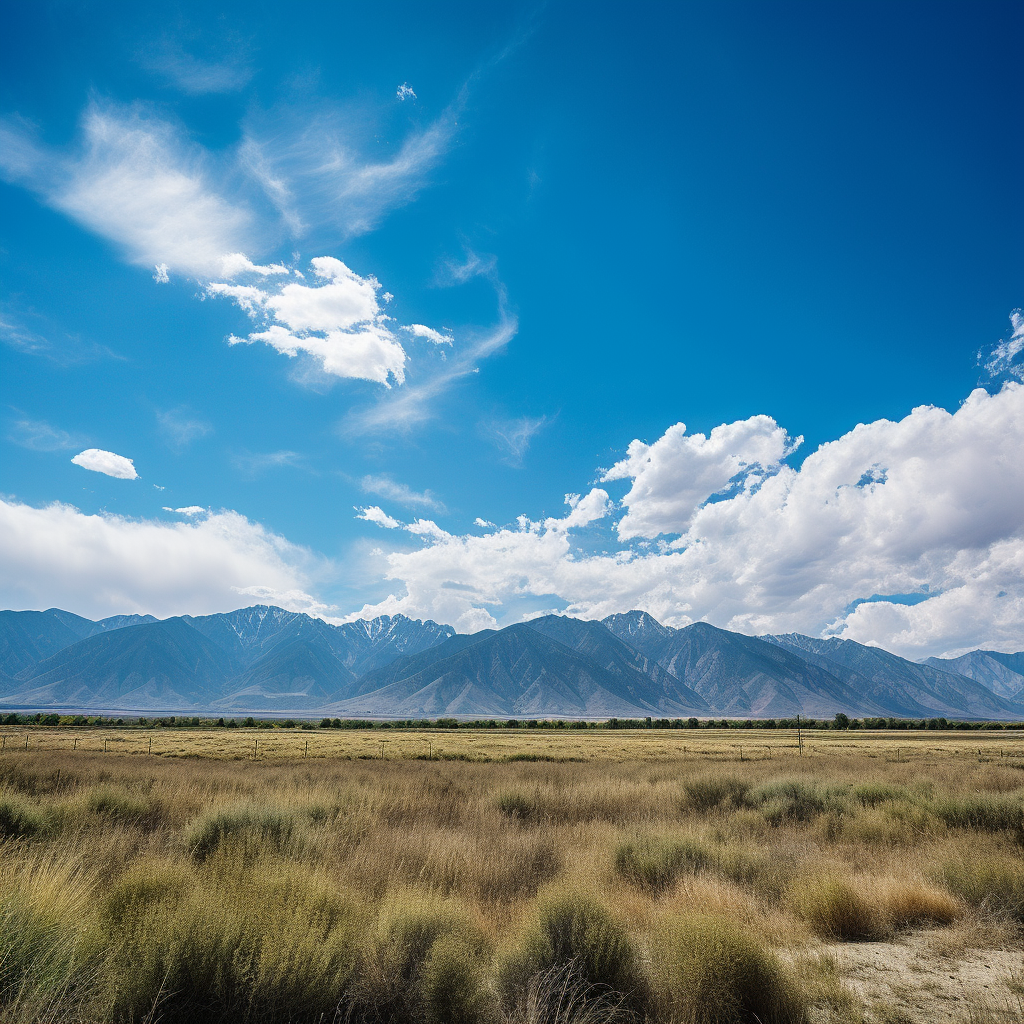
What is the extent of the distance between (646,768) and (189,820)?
69.6ft

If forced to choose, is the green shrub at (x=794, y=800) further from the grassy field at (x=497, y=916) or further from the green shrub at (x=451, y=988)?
the green shrub at (x=451, y=988)

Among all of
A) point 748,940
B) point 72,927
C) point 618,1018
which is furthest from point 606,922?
point 72,927

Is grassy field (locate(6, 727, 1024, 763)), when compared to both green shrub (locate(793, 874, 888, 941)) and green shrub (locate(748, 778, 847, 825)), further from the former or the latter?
green shrub (locate(793, 874, 888, 941))

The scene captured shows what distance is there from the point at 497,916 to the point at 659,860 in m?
3.63

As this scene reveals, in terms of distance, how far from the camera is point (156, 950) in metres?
4.70

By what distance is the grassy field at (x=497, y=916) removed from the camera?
15.4 ft

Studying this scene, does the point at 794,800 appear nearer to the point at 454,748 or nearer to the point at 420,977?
the point at 420,977

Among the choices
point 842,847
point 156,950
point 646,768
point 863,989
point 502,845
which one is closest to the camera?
point 156,950

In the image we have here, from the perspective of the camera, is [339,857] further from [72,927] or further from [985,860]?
[985,860]

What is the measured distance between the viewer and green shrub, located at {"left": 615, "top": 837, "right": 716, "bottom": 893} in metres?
8.98

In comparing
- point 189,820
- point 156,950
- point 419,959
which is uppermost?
point 156,950

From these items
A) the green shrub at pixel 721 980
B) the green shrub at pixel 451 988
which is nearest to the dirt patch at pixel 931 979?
the green shrub at pixel 721 980

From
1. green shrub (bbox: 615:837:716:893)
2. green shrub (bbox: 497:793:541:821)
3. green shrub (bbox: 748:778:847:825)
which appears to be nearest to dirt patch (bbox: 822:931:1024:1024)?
green shrub (bbox: 615:837:716:893)

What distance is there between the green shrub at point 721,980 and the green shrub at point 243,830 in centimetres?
605
